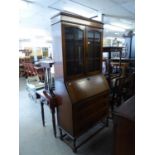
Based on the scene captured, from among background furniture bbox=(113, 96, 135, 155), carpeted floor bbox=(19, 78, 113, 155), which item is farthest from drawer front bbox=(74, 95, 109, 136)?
background furniture bbox=(113, 96, 135, 155)

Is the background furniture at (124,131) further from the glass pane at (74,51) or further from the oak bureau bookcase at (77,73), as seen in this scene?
the glass pane at (74,51)

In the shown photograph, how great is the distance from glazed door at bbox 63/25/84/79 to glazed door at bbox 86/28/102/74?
0.16 metres

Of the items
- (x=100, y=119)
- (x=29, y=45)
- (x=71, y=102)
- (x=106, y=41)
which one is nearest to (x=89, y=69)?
(x=71, y=102)

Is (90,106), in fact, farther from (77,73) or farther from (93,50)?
(93,50)

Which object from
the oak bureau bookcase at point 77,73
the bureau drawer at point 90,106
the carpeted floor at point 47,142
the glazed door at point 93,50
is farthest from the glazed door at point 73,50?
the carpeted floor at point 47,142

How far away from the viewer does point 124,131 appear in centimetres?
114

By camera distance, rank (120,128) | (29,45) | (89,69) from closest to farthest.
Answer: (120,128), (89,69), (29,45)

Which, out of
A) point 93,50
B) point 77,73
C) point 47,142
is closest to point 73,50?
point 77,73

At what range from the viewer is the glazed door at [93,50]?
2.47 m

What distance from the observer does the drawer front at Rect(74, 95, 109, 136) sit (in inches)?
85.8

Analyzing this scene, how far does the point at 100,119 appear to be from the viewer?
2658 mm

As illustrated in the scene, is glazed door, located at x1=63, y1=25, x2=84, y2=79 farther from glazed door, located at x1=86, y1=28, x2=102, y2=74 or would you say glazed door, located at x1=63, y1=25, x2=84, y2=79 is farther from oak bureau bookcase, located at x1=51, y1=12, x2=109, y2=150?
glazed door, located at x1=86, y1=28, x2=102, y2=74
